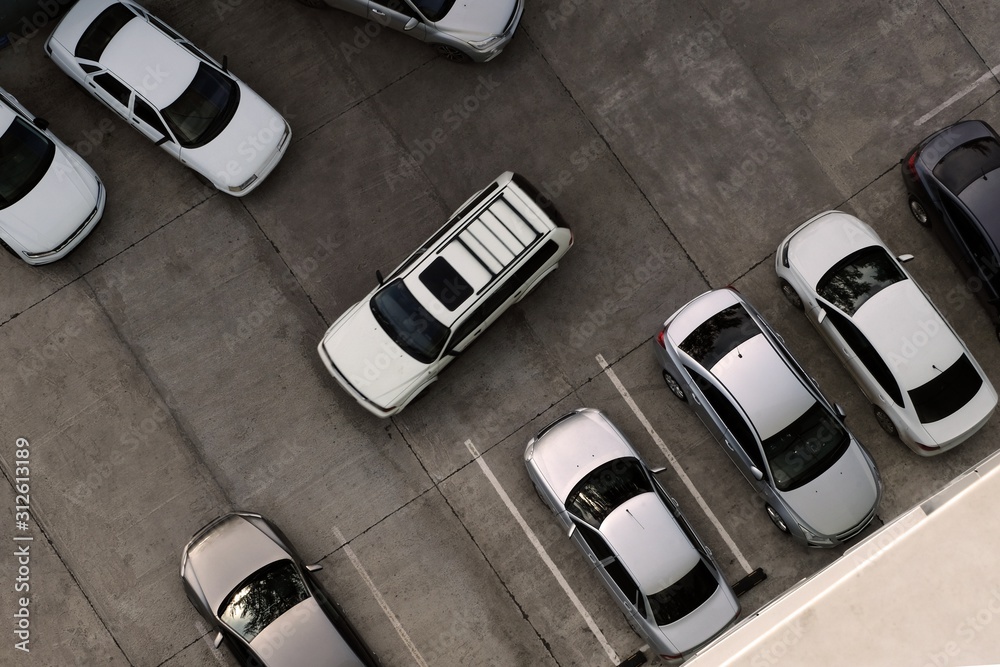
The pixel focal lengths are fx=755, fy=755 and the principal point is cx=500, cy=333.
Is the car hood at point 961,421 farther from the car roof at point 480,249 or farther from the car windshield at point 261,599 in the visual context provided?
the car windshield at point 261,599

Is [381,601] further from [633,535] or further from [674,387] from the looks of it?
[674,387]

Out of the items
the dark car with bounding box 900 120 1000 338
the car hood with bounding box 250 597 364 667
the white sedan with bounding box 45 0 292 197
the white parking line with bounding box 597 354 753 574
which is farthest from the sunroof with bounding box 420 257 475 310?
the dark car with bounding box 900 120 1000 338

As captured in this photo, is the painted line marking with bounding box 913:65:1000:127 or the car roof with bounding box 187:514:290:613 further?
the painted line marking with bounding box 913:65:1000:127

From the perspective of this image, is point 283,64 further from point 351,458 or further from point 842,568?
point 842,568

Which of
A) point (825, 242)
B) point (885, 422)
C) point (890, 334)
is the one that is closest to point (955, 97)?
point (825, 242)

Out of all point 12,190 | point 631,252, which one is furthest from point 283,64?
point 631,252

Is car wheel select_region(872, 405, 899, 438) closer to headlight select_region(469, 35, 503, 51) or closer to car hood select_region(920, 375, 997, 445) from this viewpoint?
car hood select_region(920, 375, 997, 445)

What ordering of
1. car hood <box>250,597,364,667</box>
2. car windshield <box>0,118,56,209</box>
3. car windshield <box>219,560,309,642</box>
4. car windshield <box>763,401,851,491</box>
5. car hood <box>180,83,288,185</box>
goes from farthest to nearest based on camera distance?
1. car hood <box>180,83,288,185</box>
2. car windshield <box>0,118,56,209</box>
3. car windshield <box>763,401,851,491</box>
4. car windshield <box>219,560,309,642</box>
5. car hood <box>250,597,364,667</box>
